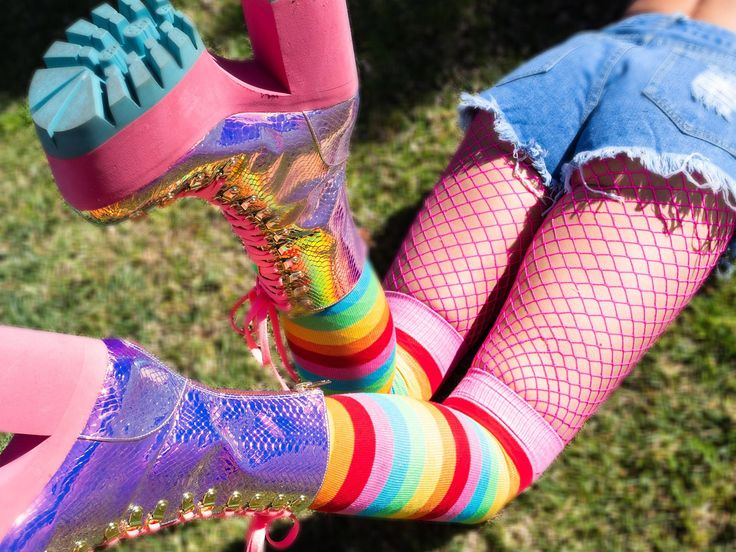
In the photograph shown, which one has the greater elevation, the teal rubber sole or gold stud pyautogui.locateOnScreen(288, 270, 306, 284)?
the teal rubber sole

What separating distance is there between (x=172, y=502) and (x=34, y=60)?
5.40ft

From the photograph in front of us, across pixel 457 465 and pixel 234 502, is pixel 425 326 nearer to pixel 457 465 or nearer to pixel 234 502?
pixel 457 465

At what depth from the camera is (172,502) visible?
2.63 feet

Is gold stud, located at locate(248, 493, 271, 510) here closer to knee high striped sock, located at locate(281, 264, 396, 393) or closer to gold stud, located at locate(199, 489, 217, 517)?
gold stud, located at locate(199, 489, 217, 517)

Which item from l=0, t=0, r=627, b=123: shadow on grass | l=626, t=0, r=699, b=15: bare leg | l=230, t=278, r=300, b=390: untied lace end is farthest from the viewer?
l=0, t=0, r=627, b=123: shadow on grass

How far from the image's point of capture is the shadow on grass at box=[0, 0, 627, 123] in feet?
6.35

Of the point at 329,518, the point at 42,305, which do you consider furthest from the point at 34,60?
the point at 329,518

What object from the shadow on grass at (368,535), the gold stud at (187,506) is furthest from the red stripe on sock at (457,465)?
the shadow on grass at (368,535)

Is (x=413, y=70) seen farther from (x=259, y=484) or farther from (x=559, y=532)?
(x=259, y=484)

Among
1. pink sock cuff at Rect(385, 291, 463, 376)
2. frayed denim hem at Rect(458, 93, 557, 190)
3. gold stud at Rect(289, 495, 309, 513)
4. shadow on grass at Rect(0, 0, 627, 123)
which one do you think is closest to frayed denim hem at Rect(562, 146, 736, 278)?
frayed denim hem at Rect(458, 93, 557, 190)
